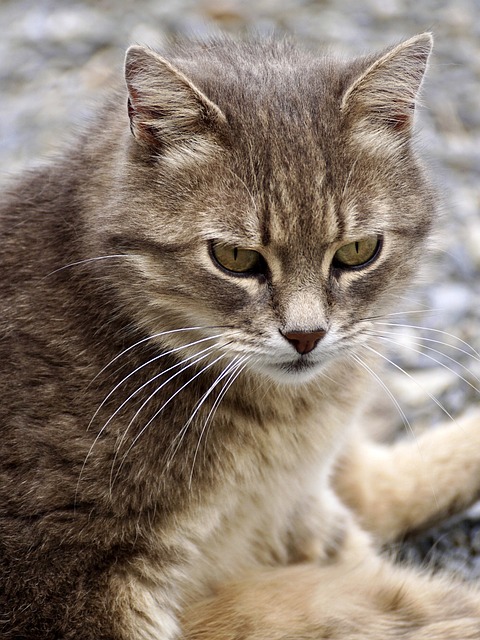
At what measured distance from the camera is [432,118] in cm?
507

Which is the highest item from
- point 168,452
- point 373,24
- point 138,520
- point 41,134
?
point 373,24

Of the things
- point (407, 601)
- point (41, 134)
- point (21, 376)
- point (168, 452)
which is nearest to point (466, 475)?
point (407, 601)

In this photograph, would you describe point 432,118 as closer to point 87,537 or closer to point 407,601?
point 407,601

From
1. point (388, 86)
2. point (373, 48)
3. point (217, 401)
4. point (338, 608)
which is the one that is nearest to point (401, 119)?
point (388, 86)

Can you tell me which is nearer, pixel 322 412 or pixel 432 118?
pixel 322 412

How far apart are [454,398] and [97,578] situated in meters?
1.75

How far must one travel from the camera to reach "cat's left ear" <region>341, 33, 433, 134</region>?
8.18ft

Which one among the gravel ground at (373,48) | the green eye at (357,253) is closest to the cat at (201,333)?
the green eye at (357,253)

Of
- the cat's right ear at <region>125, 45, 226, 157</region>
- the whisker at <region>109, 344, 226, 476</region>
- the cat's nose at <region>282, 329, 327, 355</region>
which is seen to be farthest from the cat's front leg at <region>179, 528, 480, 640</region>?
the cat's right ear at <region>125, 45, 226, 157</region>

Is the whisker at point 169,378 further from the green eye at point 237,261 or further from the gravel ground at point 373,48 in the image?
the gravel ground at point 373,48

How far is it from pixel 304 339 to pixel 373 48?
→ 3.39 m

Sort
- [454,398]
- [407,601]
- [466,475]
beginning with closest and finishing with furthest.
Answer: [407,601] → [466,475] → [454,398]

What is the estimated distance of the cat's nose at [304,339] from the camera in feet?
7.80

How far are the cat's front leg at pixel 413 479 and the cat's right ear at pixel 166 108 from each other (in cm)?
140
